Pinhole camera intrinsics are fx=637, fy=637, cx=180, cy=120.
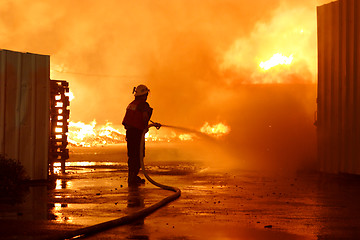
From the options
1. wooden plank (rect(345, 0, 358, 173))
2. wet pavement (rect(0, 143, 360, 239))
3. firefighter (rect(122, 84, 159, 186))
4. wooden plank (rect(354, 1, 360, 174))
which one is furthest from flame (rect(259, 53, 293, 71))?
firefighter (rect(122, 84, 159, 186))

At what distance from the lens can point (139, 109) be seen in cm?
1459

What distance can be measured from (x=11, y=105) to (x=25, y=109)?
34 cm

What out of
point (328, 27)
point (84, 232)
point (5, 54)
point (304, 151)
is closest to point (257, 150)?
point (304, 151)

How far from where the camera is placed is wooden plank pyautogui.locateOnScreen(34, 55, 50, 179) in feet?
46.7

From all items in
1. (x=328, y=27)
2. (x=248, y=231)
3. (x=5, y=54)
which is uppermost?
(x=328, y=27)

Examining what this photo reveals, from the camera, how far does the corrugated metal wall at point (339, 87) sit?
49.3 ft

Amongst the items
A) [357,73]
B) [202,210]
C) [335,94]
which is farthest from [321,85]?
[202,210]

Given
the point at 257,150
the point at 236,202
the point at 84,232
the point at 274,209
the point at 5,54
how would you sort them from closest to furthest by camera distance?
the point at 84,232
the point at 274,209
the point at 236,202
the point at 5,54
the point at 257,150

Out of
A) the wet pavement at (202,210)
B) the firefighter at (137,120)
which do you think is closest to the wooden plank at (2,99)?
the wet pavement at (202,210)

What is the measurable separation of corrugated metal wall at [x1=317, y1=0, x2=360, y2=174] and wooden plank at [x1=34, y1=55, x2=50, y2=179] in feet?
23.1

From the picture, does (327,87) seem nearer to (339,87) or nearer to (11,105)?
(339,87)

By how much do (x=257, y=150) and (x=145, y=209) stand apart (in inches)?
672

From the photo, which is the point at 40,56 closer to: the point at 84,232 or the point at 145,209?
the point at 145,209

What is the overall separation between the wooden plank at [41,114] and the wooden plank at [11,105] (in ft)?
1.73
